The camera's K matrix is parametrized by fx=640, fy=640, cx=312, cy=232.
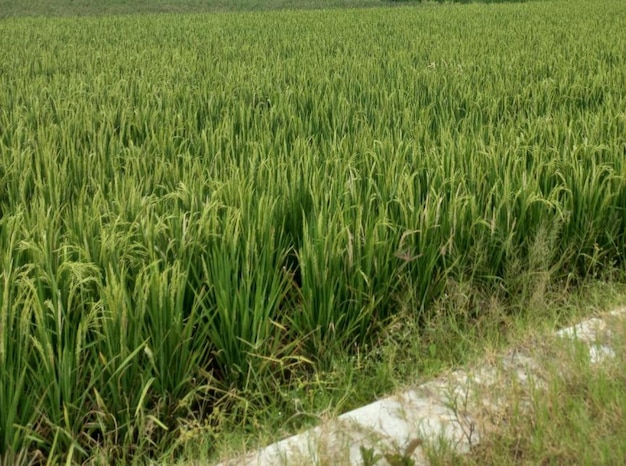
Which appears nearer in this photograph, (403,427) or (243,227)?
(403,427)

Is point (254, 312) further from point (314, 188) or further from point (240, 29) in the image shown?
point (240, 29)

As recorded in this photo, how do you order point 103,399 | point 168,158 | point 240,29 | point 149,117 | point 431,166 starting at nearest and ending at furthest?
point 103,399, point 431,166, point 168,158, point 149,117, point 240,29

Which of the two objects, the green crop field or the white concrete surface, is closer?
the white concrete surface

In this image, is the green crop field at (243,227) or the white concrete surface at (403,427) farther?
the green crop field at (243,227)

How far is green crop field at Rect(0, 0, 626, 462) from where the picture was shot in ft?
5.36

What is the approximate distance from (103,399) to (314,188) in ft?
3.52

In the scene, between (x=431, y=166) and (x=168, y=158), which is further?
(x=168, y=158)

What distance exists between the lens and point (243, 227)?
212 centimetres

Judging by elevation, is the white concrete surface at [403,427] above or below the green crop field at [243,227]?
below

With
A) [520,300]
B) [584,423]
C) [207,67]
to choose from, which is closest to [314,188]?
[520,300]

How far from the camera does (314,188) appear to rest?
234 centimetres

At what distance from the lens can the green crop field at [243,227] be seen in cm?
163

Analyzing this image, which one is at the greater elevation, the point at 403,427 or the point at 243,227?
the point at 243,227

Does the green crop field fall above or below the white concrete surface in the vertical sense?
above
